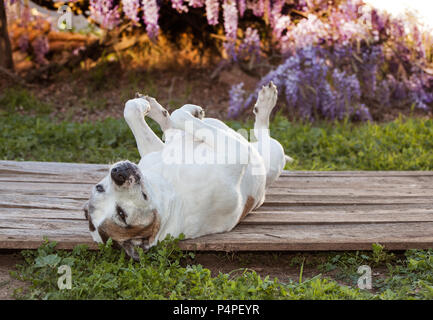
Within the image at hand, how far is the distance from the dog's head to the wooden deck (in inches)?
10.9

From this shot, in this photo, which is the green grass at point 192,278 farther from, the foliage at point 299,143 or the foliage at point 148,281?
the foliage at point 299,143

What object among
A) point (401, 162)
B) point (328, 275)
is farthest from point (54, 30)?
point (328, 275)

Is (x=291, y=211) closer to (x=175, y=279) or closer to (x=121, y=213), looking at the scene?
(x=175, y=279)

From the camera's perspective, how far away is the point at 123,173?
8.12ft

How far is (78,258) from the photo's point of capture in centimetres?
284

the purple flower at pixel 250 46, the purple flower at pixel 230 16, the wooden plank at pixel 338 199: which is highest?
the purple flower at pixel 230 16

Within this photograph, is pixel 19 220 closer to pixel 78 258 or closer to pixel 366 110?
pixel 78 258

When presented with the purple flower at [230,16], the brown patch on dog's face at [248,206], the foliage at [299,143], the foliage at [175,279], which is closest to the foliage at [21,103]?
the foliage at [299,143]

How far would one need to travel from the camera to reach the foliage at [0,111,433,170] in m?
5.27

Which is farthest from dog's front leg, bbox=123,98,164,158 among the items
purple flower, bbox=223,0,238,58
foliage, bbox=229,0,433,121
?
purple flower, bbox=223,0,238,58

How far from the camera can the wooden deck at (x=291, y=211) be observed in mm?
2953

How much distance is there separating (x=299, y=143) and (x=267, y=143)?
80.6 inches

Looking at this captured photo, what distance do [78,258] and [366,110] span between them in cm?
453

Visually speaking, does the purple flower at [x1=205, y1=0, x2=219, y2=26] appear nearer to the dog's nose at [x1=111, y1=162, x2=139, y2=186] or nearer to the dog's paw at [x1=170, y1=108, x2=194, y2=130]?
the dog's paw at [x1=170, y1=108, x2=194, y2=130]
